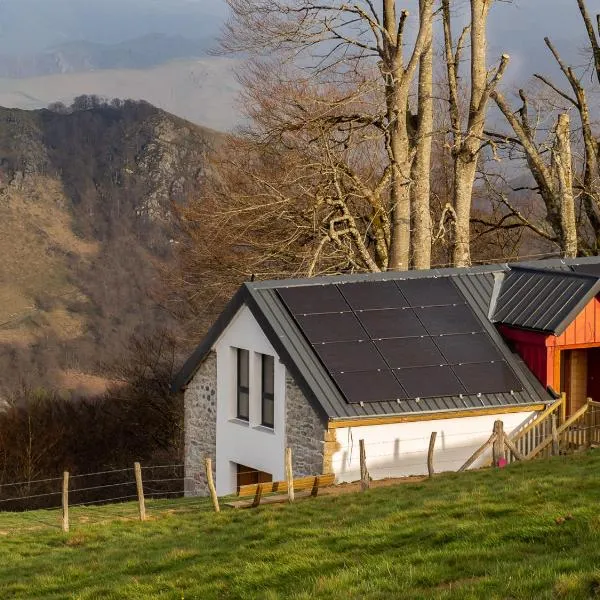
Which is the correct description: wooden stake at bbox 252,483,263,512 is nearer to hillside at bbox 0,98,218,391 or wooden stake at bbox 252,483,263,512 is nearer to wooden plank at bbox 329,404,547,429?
wooden plank at bbox 329,404,547,429

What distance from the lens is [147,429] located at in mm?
55875

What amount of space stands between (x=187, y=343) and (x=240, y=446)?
2947 centimetres

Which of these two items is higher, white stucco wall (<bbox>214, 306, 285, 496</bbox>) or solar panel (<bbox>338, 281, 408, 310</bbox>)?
solar panel (<bbox>338, 281, 408, 310</bbox>)

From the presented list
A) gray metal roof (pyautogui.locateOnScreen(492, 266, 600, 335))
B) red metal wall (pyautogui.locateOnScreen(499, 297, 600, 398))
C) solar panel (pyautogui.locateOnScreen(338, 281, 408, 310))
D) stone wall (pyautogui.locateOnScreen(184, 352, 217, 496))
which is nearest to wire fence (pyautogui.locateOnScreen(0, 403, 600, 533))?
red metal wall (pyautogui.locateOnScreen(499, 297, 600, 398))

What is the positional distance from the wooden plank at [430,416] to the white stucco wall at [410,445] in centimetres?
12

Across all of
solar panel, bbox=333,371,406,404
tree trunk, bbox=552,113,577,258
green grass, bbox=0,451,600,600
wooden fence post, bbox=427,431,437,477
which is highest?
tree trunk, bbox=552,113,577,258

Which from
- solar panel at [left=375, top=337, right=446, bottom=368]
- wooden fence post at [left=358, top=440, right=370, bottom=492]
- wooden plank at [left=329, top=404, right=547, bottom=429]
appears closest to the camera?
wooden fence post at [left=358, top=440, right=370, bottom=492]

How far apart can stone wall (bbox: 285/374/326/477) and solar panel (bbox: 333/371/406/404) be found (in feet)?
2.55

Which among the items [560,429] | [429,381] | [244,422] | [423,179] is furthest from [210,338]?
[423,179]

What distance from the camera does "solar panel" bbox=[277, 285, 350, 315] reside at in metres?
25.3

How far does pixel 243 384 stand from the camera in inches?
1050

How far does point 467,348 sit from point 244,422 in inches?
200

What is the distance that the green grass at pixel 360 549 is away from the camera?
12188 mm

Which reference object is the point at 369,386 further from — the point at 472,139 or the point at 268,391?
the point at 472,139
